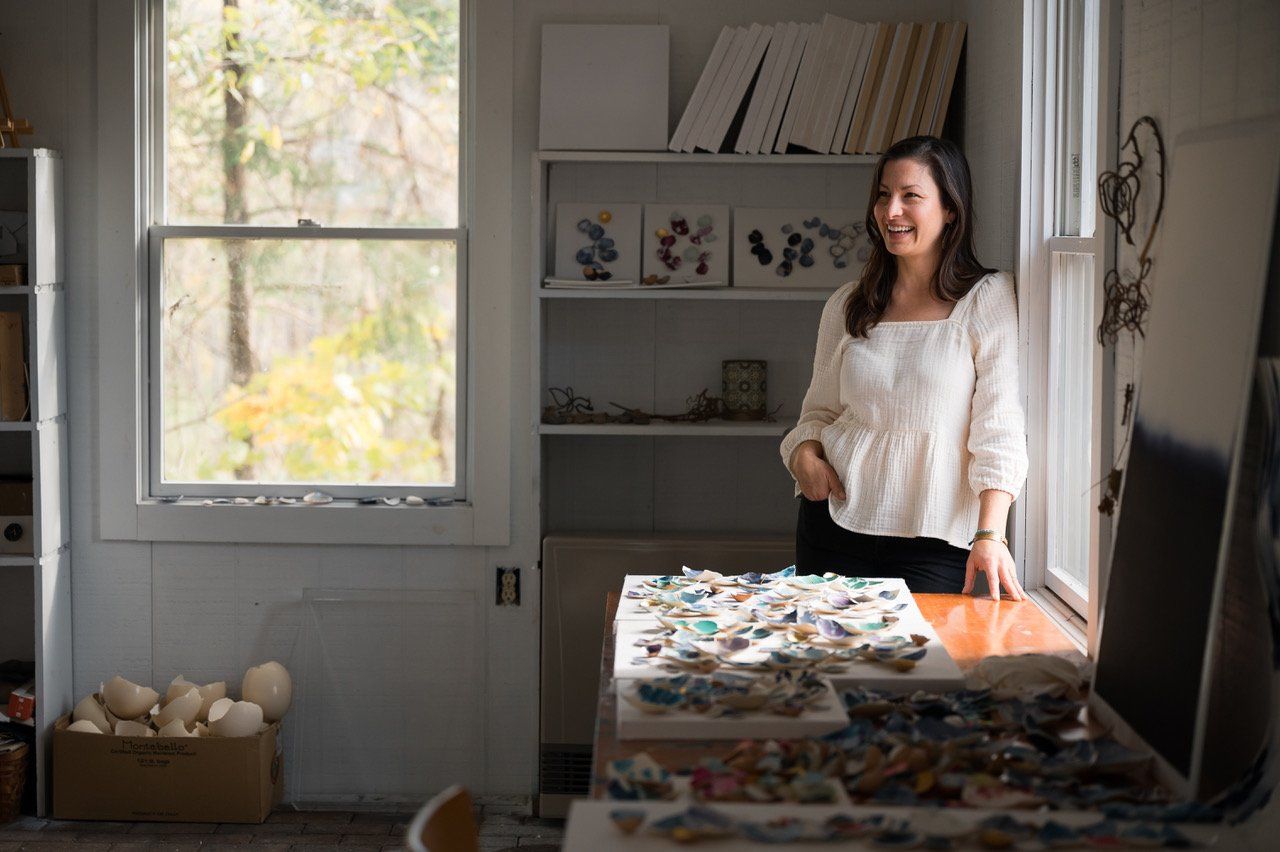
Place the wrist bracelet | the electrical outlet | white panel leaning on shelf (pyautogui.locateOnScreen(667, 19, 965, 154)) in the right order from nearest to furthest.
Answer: the wrist bracelet < white panel leaning on shelf (pyautogui.locateOnScreen(667, 19, 965, 154)) < the electrical outlet

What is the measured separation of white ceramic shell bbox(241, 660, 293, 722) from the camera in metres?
3.85

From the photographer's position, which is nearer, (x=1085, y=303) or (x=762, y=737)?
(x=762, y=737)

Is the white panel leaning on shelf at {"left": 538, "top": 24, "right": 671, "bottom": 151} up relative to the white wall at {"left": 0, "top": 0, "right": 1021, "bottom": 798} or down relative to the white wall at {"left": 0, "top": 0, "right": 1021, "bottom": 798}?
up

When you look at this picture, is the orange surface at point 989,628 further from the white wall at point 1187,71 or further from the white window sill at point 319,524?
the white window sill at point 319,524

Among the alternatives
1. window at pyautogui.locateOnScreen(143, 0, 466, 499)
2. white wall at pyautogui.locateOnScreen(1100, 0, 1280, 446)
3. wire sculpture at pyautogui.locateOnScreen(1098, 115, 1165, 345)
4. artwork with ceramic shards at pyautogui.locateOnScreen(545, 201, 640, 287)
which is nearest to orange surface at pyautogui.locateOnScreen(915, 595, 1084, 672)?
white wall at pyautogui.locateOnScreen(1100, 0, 1280, 446)

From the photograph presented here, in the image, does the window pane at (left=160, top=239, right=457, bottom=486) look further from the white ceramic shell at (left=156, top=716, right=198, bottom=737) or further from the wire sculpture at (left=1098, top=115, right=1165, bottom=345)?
the wire sculpture at (left=1098, top=115, right=1165, bottom=345)

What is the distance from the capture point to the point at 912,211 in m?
2.81

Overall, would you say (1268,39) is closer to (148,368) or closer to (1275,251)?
(1275,251)

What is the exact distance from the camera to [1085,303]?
2701mm

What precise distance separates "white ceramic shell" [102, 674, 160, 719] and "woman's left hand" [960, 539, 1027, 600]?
94.3 inches

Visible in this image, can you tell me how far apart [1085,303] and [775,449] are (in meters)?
1.45

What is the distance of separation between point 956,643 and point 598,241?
1.94 metres

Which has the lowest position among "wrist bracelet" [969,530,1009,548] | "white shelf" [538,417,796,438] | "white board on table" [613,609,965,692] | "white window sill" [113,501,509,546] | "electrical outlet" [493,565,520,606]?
Result: "electrical outlet" [493,565,520,606]

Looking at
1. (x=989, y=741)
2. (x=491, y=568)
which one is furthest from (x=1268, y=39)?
(x=491, y=568)
